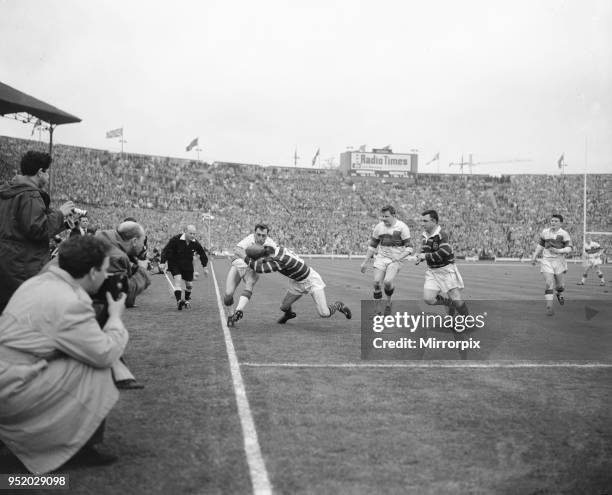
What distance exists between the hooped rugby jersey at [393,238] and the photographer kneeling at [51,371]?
9.25m

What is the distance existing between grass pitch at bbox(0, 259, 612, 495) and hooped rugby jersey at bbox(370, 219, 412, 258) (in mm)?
4056

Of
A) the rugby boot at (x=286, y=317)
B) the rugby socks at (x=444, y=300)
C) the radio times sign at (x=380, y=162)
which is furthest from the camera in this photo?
the radio times sign at (x=380, y=162)

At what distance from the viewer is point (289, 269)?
413 inches

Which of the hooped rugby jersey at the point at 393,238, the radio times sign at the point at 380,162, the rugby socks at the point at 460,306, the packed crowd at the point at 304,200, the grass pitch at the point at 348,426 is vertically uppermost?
the radio times sign at the point at 380,162

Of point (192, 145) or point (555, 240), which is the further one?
point (192, 145)

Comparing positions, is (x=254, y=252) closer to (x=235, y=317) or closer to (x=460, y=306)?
(x=235, y=317)

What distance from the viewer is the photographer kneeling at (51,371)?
3.74 meters

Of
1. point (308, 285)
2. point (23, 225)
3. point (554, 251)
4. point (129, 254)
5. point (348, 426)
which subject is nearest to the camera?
point (348, 426)

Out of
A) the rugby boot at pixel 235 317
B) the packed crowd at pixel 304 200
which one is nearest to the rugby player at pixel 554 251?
the rugby boot at pixel 235 317

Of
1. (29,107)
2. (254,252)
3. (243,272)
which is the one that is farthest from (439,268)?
(29,107)

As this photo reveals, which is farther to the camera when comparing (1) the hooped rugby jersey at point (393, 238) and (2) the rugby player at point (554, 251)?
(2) the rugby player at point (554, 251)

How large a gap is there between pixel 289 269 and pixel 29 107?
26725mm

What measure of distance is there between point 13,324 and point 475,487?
9.95 ft

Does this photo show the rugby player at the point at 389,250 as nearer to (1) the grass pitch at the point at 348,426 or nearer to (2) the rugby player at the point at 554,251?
(2) the rugby player at the point at 554,251
